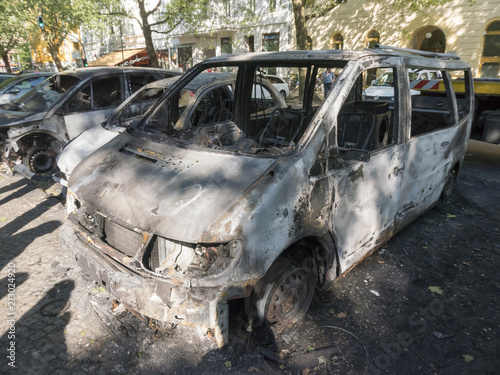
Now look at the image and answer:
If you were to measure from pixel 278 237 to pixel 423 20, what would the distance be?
59.1 feet

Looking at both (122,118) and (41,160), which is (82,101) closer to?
(41,160)

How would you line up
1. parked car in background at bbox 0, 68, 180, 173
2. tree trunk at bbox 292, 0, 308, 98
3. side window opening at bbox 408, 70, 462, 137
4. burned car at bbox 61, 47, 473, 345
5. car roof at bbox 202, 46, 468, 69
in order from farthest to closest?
tree trunk at bbox 292, 0, 308, 98, parked car in background at bbox 0, 68, 180, 173, side window opening at bbox 408, 70, 462, 137, car roof at bbox 202, 46, 468, 69, burned car at bbox 61, 47, 473, 345

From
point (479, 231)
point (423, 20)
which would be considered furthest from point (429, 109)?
point (423, 20)

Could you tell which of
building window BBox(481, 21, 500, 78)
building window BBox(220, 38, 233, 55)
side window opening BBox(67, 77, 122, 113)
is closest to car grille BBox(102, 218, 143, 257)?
side window opening BBox(67, 77, 122, 113)

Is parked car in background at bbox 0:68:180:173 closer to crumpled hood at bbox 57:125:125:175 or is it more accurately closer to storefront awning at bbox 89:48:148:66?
crumpled hood at bbox 57:125:125:175

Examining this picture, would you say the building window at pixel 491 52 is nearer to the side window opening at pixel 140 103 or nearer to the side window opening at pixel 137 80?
Answer: the side window opening at pixel 137 80

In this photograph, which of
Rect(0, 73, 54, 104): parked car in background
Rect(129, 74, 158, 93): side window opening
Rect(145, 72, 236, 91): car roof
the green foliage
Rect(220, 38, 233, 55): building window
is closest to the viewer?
Rect(145, 72, 236, 91): car roof

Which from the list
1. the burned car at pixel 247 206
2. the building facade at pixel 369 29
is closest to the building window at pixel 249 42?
the building facade at pixel 369 29

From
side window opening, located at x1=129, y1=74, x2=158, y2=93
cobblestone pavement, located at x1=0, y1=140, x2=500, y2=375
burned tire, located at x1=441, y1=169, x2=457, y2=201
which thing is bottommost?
cobblestone pavement, located at x1=0, y1=140, x2=500, y2=375

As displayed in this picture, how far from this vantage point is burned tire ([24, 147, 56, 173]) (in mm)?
6164

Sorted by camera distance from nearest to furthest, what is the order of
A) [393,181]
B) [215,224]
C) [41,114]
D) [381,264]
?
[215,224] → [393,181] → [381,264] → [41,114]

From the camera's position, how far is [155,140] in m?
2.89

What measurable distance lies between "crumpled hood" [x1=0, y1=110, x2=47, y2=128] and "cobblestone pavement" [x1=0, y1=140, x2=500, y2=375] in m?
2.72

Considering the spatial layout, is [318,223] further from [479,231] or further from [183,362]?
[479,231]
